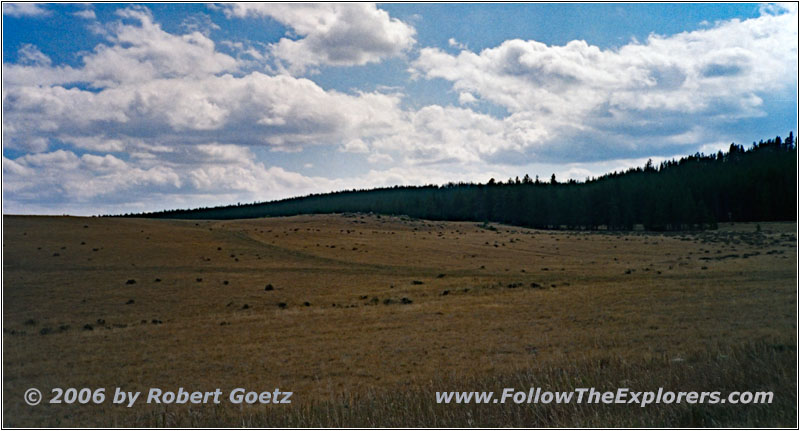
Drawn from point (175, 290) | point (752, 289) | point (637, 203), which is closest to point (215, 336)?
point (175, 290)

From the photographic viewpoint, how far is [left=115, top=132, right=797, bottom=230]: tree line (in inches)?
2025

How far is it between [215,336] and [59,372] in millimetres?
6135

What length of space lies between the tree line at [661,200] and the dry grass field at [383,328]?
16.0ft

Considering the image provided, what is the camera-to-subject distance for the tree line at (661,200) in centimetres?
5144

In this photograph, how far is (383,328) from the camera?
22828 millimetres

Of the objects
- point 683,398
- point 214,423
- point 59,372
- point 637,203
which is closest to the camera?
point 683,398

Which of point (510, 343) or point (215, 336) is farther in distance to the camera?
point (215, 336)

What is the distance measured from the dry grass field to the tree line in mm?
4892

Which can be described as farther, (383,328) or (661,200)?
(661,200)

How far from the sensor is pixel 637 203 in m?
89.2

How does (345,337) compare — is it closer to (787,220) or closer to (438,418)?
(438,418)

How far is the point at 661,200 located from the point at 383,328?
2690 inches

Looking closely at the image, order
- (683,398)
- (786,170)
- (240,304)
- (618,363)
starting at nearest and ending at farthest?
(683,398) → (618,363) → (240,304) → (786,170)

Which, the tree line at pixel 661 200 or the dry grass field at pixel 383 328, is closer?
the dry grass field at pixel 383 328
